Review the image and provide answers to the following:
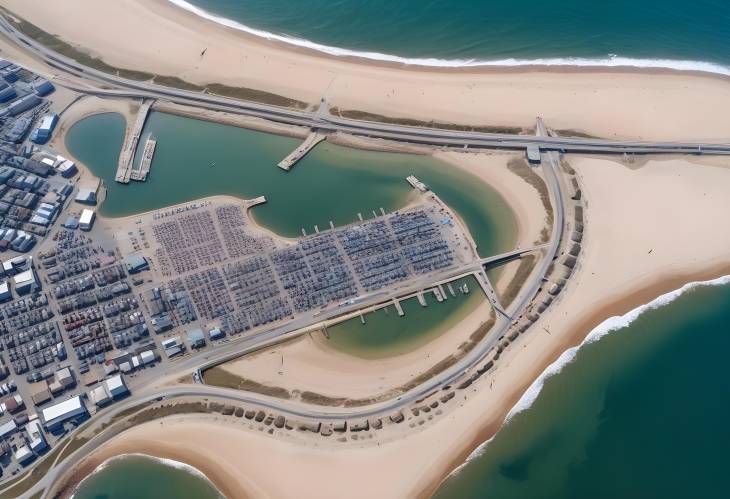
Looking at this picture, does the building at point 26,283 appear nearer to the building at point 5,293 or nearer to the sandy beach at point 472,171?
the building at point 5,293

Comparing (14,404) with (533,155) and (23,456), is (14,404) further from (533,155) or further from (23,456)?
(533,155)

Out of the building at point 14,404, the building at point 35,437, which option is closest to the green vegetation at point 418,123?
the building at point 14,404

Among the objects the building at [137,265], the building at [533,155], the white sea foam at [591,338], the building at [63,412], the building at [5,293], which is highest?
the building at [5,293]

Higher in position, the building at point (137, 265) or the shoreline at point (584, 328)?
the building at point (137, 265)

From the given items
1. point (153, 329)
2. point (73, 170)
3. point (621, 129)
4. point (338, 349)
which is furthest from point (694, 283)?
point (73, 170)

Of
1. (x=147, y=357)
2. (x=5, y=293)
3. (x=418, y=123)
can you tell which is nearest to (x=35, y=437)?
(x=147, y=357)

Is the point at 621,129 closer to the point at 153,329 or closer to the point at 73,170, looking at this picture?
the point at 153,329

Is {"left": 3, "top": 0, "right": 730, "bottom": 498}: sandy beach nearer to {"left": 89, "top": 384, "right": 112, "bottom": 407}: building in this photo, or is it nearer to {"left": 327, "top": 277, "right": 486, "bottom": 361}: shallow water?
{"left": 327, "top": 277, "right": 486, "bottom": 361}: shallow water

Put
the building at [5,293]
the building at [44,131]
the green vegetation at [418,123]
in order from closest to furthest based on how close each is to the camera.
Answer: the building at [5,293], the building at [44,131], the green vegetation at [418,123]
